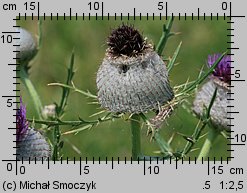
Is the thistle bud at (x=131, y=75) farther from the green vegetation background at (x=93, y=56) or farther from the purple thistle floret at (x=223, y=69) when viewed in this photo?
the green vegetation background at (x=93, y=56)

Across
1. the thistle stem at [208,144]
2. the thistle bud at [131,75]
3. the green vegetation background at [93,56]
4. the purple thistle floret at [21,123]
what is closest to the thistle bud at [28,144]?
the purple thistle floret at [21,123]

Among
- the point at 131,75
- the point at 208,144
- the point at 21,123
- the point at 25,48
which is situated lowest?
the point at 208,144

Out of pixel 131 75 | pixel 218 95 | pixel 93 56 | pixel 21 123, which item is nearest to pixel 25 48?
pixel 21 123

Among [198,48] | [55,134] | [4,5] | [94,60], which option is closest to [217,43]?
[198,48]

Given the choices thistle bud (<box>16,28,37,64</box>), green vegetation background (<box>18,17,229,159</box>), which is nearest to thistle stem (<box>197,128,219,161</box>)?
thistle bud (<box>16,28,37,64</box>)

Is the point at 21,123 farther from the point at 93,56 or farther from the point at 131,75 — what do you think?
the point at 93,56

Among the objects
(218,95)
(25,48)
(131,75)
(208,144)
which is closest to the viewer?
(131,75)

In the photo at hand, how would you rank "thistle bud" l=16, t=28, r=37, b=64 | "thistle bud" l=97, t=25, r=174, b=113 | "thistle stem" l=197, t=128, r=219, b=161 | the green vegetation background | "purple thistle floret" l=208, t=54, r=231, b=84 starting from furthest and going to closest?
1. the green vegetation background
2. "thistle bud" l=16, t=28, r=37, b=64
3. "purple thistle floret" l=208, t=54, r=231, b=84
4. "thistle stem" l=197, t=128, r=219, b=161
5. "thistle bud" l=97, t=25, r=174, b=113

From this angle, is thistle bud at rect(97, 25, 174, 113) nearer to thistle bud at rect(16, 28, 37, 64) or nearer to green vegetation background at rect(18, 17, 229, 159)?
thistle bud at rect(16, 28, 37, 64)
